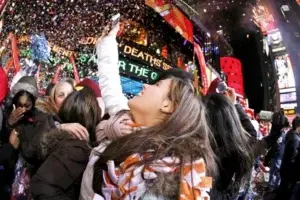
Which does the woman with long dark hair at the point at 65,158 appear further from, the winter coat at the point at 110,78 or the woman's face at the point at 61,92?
the woman's face at the point at 61,92

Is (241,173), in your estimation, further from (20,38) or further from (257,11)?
(257,11)

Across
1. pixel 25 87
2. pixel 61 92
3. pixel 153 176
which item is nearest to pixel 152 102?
pixel 153 176

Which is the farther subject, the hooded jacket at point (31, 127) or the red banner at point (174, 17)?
the red banner at point (174, 17)

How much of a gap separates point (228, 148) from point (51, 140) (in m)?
1.14

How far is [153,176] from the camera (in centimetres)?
171

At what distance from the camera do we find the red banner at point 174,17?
1541 cm

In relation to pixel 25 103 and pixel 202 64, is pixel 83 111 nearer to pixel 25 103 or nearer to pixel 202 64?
pixel 25 103

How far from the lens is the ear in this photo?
2.00 m

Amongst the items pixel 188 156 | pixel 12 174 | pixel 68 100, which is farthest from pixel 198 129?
pixel 12 174

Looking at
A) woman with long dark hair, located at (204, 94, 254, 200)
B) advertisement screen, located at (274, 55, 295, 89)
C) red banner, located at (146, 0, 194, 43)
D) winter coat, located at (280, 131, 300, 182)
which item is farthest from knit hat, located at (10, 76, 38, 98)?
advertisement screen, located at (274, 55, 295, 89)

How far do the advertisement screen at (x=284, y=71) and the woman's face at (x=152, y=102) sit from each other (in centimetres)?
3464

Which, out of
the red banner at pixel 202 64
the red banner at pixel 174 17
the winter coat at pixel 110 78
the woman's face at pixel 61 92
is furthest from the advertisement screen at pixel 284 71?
the winter coat at pixel 110 78

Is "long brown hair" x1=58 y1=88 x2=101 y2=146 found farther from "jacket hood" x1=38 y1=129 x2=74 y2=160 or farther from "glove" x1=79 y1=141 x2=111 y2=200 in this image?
"glove" x1=79 y1=141 x2=111 y2=200

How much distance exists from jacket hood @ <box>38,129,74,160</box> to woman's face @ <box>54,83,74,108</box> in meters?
1.36
